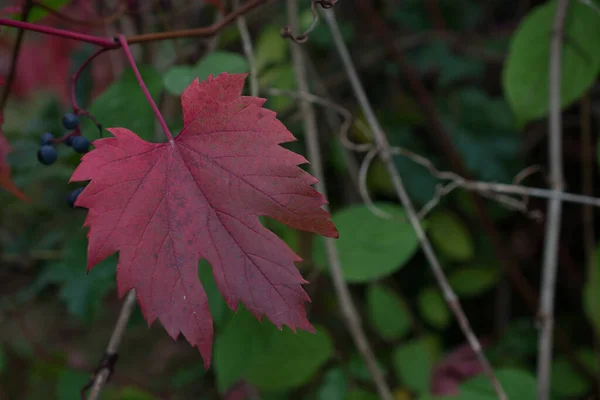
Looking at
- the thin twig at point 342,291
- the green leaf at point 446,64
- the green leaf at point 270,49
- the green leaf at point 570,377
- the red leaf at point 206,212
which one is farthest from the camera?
the green leaf at point 446,64

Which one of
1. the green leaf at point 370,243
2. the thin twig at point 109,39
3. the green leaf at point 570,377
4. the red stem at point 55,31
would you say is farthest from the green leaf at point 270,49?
the green leaf at point 570,377

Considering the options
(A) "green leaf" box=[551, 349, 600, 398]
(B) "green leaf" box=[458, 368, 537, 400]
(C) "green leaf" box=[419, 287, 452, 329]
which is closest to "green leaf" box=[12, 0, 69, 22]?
(B) "green leaf" box=[458, 368, 537, 400]

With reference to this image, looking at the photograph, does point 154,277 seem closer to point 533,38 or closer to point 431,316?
point 533,38

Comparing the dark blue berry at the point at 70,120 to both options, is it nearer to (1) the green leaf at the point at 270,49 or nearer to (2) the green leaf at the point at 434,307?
(1) the green leaf at the point at 270,49

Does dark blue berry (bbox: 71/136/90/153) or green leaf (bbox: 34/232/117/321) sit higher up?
dark blue berry (bbox: 71/136/90/153)

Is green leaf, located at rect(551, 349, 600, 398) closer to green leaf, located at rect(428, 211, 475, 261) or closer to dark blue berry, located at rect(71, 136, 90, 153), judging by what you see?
green leaf, located at rect(428, 211, 475, 261)
